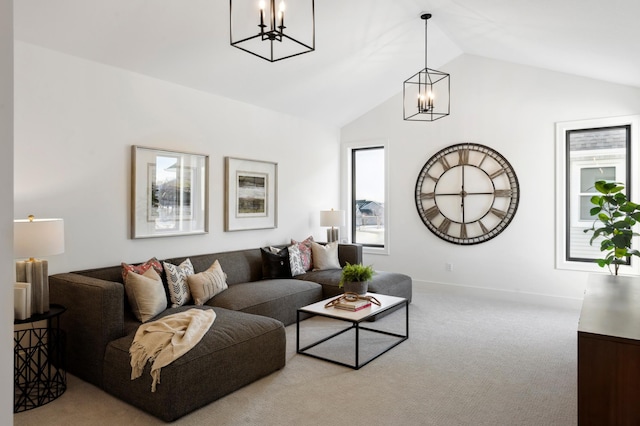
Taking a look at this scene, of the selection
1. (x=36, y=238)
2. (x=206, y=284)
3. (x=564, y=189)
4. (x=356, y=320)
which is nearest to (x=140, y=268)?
(x=206, y=284)

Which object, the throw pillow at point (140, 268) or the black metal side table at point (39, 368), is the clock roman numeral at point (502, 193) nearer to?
the throw pillow at point (140, 268)

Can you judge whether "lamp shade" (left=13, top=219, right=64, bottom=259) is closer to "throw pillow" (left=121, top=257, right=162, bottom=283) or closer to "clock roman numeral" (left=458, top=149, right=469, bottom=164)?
"throw pillow" (left=121, top=257, right=162, bottom=283)

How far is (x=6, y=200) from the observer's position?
0.99m

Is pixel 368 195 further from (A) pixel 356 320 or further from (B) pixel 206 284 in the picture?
(A) pixel 356 320

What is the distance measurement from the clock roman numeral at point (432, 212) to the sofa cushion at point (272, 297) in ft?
7.20

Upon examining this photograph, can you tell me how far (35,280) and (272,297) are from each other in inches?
77.9

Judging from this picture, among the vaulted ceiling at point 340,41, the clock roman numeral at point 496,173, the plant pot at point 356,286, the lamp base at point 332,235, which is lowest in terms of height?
the plant pot at point 356,286

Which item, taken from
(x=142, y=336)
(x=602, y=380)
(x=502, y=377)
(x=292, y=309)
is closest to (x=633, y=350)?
(x=602, y=380)

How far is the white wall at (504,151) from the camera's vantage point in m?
5.12

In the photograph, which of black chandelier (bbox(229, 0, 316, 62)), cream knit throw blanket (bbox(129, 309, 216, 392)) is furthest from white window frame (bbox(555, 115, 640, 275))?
cream knit throw blanket (bbox(129, 309, 216, 392))

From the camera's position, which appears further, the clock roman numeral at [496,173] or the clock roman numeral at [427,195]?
the clock roman numeral at [427,195]

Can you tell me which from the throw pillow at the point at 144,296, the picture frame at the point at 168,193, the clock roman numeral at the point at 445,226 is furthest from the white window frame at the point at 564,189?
the throw pillow at the point at 144,296

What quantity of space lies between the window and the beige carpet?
268 cm

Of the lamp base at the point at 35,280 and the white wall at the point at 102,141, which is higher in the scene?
the white wall at the point at 102,141
